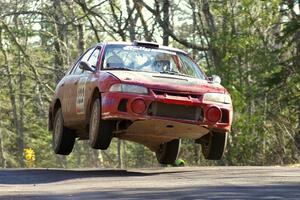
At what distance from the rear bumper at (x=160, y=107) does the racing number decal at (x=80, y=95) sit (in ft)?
3.80

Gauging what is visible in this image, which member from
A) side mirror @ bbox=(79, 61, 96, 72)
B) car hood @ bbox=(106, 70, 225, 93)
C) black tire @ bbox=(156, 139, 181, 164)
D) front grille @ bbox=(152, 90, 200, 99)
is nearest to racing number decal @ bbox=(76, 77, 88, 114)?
side mirror @ bbox=(79, 61, 96, 72)

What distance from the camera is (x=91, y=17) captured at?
37250mm

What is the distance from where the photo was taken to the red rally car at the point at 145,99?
11.9m

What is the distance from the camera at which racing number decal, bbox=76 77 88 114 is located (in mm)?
13266

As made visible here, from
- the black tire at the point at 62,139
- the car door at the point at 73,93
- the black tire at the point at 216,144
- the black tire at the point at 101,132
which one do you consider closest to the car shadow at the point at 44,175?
the black tire at the point at 101,132

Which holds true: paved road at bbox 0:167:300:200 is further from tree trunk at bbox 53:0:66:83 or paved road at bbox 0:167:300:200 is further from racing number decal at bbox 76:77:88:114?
tree trunk at bbox 53:0:66:83

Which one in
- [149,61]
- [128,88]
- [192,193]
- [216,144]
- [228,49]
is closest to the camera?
[192,193]

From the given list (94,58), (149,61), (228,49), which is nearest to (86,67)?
(94,58)

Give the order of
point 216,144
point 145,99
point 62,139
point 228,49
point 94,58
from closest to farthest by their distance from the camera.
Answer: point 145,99, point 216,144, point 94,58, point 62,139, point 228,49

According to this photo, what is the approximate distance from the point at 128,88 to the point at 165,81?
1.67ft

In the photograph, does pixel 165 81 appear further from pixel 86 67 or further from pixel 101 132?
pixel 86 67

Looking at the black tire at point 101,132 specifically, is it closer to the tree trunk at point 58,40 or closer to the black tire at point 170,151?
the black tire at point 170,151

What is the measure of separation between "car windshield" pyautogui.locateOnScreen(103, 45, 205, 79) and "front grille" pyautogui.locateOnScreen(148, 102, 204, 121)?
1125 mm

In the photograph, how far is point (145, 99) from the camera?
11820mm
